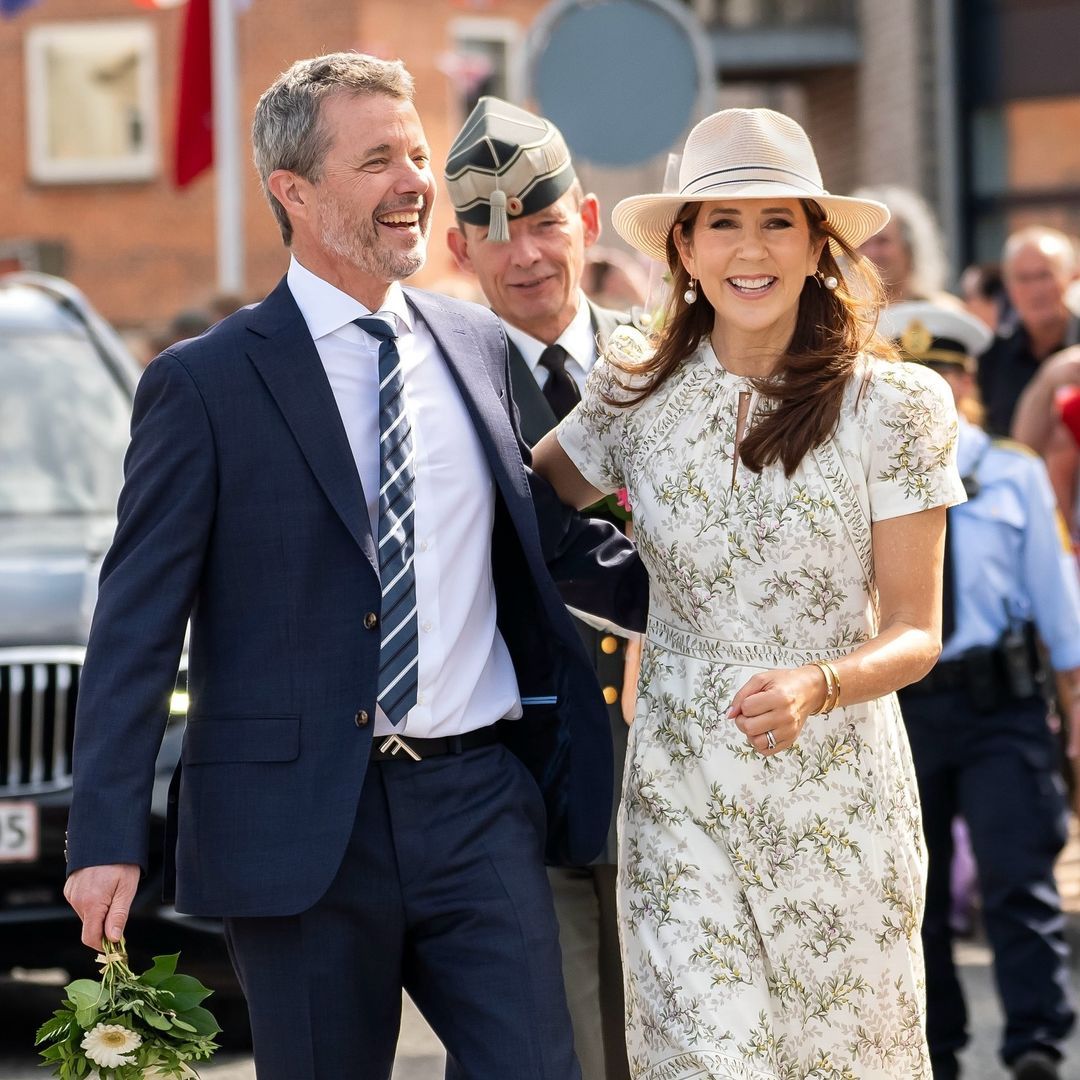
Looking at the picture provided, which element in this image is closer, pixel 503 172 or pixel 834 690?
pixel 834 690

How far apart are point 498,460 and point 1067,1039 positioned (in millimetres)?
3365

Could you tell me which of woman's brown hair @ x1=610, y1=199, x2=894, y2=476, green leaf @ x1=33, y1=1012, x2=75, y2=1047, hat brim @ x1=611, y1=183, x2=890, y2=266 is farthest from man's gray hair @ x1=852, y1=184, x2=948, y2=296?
green leaf @ x1=33, y1=1012, x2=75, y2=1047

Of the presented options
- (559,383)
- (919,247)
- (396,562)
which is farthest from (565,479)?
(919,247)

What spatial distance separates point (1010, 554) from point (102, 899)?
12.0 feet

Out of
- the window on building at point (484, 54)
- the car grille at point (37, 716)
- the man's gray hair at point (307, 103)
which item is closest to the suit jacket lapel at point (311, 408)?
the man's gray hair at point (307, 103)

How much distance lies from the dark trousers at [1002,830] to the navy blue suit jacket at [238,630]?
9.92 ft

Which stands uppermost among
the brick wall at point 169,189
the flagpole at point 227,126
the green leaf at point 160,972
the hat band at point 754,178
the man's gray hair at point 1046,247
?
the brick wall at point 169,189

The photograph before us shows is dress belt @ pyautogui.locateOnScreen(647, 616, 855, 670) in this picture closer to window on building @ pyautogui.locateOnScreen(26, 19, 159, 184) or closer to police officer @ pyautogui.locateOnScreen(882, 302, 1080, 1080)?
police officer @ pyautogui.locateOnScreen(882, 302, 1080, 1080)

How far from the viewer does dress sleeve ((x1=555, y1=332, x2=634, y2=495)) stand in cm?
427

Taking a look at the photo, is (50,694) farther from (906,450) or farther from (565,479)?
(906,450)

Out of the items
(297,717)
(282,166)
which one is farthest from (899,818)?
(282,166)

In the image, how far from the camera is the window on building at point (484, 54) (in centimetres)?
2702

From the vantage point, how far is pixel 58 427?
781 cm

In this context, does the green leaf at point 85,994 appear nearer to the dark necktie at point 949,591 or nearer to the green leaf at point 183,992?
the green leaf at point 183,992
